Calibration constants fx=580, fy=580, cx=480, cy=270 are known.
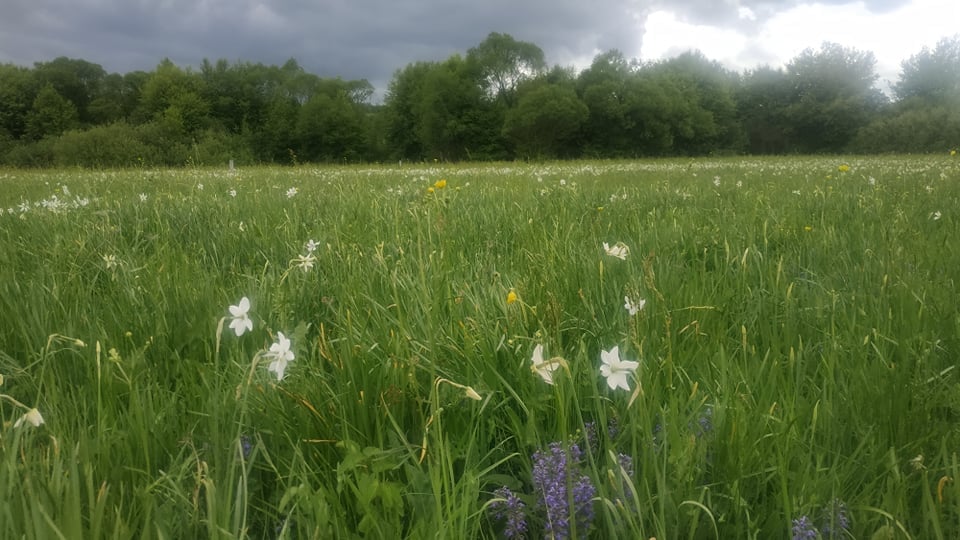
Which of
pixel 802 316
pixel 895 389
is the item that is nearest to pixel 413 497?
pixel 895 389

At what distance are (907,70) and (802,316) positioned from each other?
9206 cm

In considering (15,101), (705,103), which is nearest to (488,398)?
(705,103)

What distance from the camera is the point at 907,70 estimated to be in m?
73.3

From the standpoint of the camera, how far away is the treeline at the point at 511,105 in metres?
69.4

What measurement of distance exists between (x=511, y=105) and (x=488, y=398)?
251 feet

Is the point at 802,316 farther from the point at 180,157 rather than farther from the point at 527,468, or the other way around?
the point at 180,157

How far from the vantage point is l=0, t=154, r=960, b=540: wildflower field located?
3.71 ft

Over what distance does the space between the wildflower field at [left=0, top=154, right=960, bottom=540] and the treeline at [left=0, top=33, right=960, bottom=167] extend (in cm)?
6135

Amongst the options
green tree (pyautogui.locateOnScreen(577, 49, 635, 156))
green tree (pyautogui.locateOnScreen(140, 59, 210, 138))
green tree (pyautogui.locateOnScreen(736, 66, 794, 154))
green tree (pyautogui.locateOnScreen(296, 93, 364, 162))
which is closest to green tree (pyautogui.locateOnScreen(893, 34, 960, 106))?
green tree (pyautogui.locateOnScreen(736, 66, 794, 154))

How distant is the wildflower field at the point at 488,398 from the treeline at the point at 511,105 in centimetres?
6135

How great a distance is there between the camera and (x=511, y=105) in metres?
74.7

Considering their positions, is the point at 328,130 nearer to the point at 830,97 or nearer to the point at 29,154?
the point at 29,154

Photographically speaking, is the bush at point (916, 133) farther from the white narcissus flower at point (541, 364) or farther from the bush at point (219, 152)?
the white narcissus flower at point (541, 364)

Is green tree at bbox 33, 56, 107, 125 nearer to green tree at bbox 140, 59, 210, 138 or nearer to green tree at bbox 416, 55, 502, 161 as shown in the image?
green tree at bbox 140, 59, 210, 138
